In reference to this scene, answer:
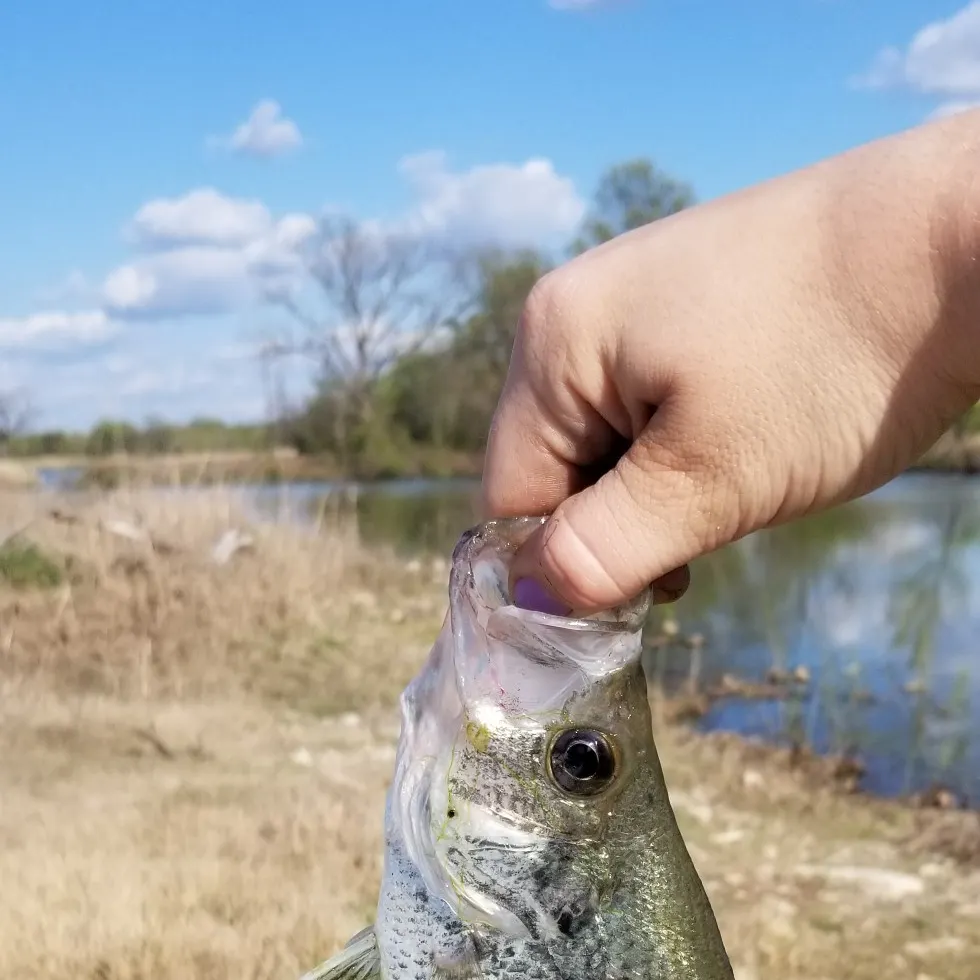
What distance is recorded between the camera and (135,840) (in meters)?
4.70

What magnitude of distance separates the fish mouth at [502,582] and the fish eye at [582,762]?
0.19 metres

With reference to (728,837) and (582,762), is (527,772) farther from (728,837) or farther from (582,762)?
(728,837)

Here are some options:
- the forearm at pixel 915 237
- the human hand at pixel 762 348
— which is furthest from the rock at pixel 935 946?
the forearm at pixel 915 237

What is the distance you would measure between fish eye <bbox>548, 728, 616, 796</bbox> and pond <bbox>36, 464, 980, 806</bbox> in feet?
21.3

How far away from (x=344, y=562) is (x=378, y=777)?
7.86 metres

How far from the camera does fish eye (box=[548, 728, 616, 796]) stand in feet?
5.63

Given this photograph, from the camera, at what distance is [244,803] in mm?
5465

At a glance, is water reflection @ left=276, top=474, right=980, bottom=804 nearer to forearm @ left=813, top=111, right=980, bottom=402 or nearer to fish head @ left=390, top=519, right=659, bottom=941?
fish head @ left=390, top=519, right=659, bottom=941

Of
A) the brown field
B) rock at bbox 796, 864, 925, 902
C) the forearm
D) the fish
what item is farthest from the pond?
the forearm

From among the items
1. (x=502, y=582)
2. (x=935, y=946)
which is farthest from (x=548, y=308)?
(x=935, y=946)

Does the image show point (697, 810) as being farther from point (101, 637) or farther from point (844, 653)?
point (101, 637)

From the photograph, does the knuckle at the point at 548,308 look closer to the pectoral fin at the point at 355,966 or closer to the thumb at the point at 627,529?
the thumb at the point at 627,529

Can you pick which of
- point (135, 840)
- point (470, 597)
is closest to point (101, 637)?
point (135, 840)

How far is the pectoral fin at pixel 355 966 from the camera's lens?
181cm
